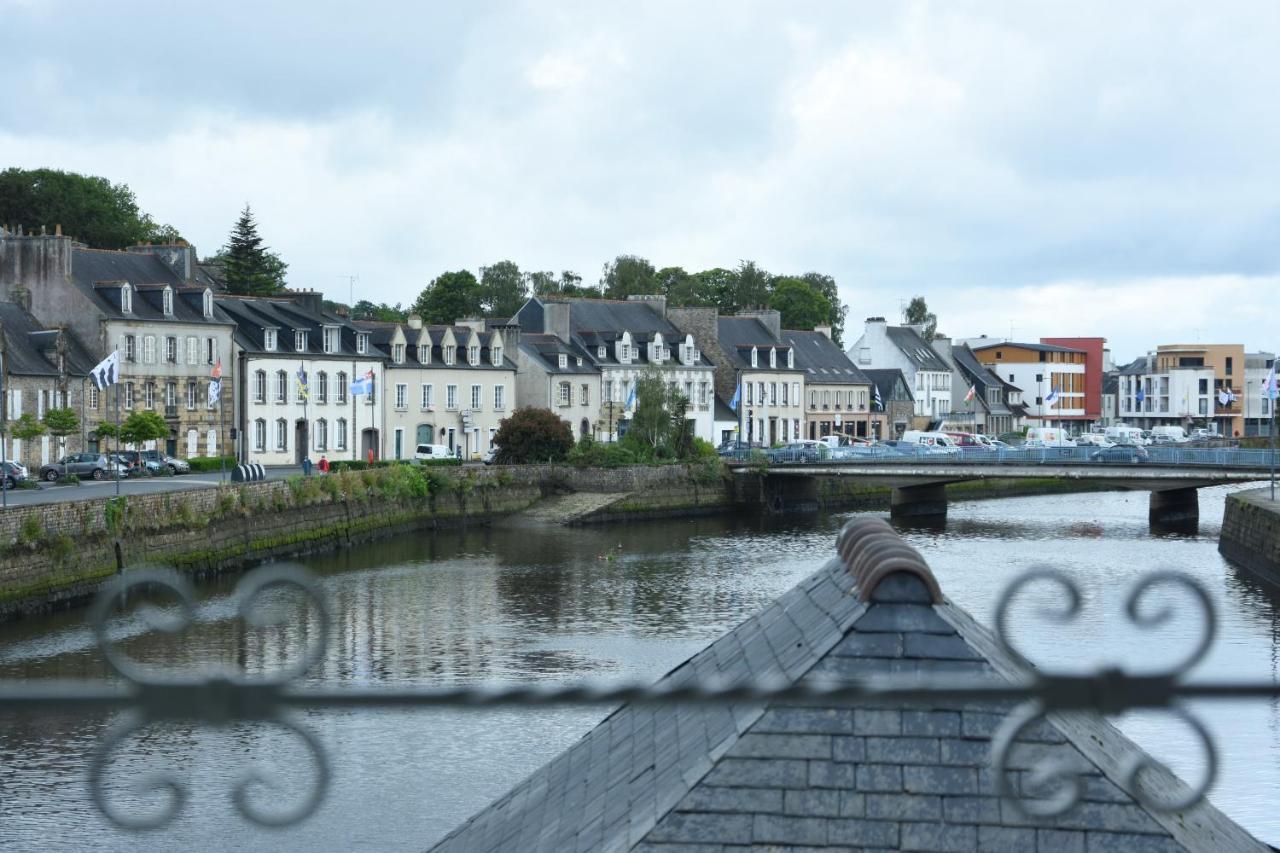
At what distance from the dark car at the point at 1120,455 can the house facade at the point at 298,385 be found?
29.2 m

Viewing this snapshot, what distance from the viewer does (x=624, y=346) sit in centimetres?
7769

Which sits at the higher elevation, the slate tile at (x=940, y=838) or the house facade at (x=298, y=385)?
the house facade at (x=298, y=385)

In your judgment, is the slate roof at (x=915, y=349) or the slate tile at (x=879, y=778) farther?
the slate roof at (x=915, y=349)

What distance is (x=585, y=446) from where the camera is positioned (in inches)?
2463

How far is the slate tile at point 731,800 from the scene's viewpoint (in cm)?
573

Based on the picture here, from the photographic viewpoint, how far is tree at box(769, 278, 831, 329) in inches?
4279

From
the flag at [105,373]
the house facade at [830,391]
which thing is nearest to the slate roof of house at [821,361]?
the house facade at [830,391]

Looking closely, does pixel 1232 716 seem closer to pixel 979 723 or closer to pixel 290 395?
pixel 979 723

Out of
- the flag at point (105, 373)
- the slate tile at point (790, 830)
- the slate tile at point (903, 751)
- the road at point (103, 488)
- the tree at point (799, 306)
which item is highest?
the tree at point (799, 306)

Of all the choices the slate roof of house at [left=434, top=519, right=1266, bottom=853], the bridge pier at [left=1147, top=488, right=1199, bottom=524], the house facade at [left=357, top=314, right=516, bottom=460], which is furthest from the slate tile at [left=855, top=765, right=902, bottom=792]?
the house facade at [left=357, top=314, right=516, bottom=460]

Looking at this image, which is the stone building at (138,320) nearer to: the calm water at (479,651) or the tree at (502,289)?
the calm water at (479,651)

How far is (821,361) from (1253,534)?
4848 centimetres

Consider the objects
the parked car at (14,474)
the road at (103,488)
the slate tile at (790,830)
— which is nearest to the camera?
the slate tile at (790,830)

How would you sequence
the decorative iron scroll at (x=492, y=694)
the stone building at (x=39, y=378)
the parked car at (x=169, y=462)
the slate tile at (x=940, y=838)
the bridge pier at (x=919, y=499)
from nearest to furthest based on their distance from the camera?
the decorative iron scroll at (x=492, y=694) → the slate tile at (x=940, y=838) → the stone building at (x=39, y=378) → the parked car at (x=169, y=462) → the bridge pier at (x=919, y=499)
